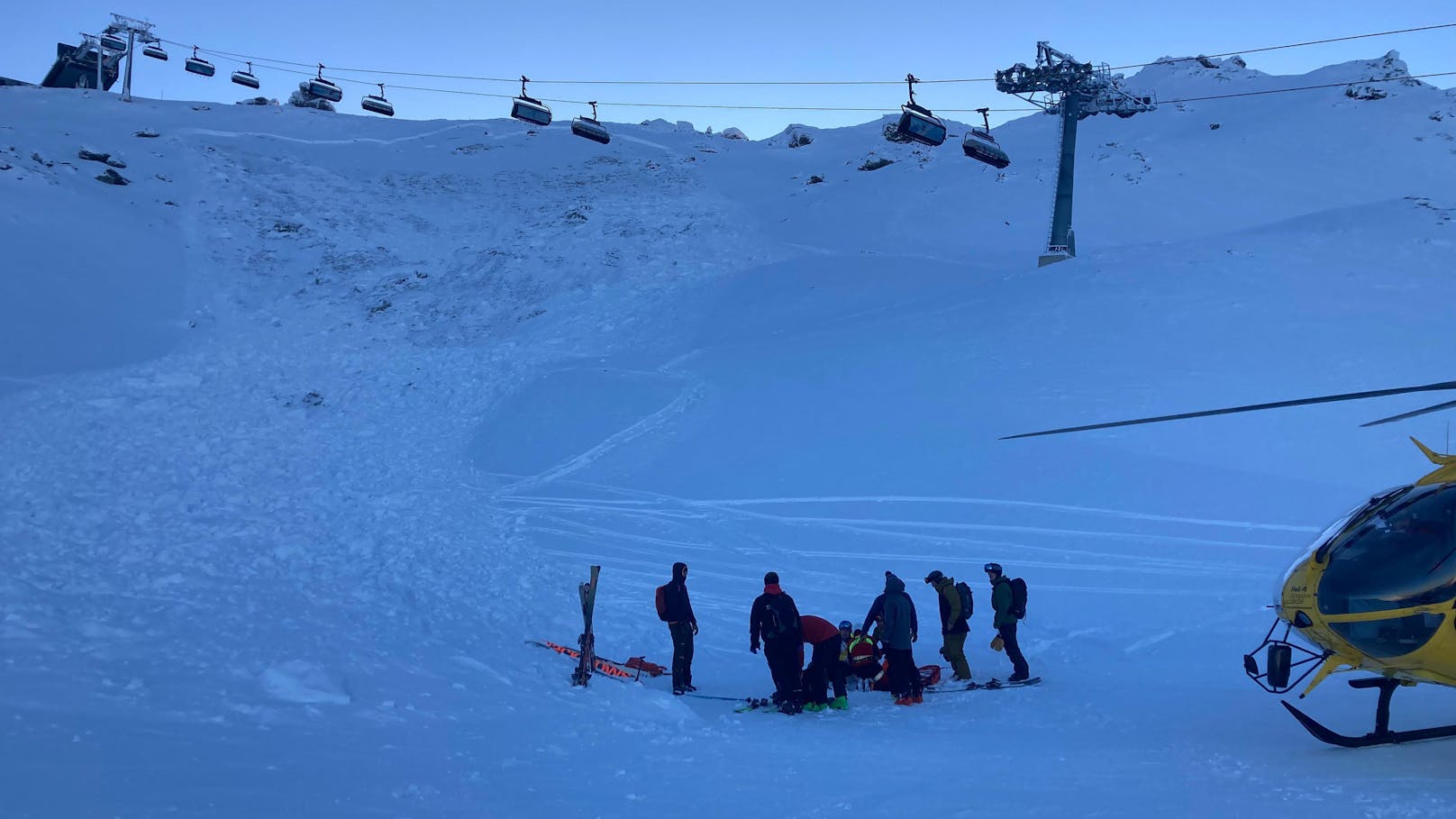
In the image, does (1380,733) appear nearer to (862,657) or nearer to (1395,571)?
(1395,571)

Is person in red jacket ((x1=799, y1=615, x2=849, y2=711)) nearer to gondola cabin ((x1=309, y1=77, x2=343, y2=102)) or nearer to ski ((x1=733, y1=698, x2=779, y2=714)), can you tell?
ski ((x1=733, y1=698, x2=779, y2=714))

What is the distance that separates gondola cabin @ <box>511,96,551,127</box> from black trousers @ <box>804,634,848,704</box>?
66.3ft

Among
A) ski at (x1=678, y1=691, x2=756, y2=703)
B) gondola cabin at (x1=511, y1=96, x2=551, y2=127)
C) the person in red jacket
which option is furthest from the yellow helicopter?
gondola cabin at (x1=511, y1=96, x2=551, y2=127)

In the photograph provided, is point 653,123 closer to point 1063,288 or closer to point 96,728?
point 1063,288

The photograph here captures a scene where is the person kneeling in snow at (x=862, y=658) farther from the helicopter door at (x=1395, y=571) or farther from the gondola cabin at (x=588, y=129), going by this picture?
the gondola cabin at (x=588, y=129)

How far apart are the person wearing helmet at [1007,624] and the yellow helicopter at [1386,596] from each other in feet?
7.91

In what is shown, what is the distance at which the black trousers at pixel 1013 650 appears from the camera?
9.46 m

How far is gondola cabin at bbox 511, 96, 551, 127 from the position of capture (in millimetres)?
26078

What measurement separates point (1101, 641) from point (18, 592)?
397 inches

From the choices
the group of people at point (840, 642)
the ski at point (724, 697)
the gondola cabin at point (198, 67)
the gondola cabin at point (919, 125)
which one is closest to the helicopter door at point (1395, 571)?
the group of people at point (840, 642)

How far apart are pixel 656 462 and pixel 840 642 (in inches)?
363

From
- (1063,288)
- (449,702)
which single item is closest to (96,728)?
(449,702)

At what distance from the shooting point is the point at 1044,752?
22.6 feet

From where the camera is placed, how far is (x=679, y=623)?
9.28m
